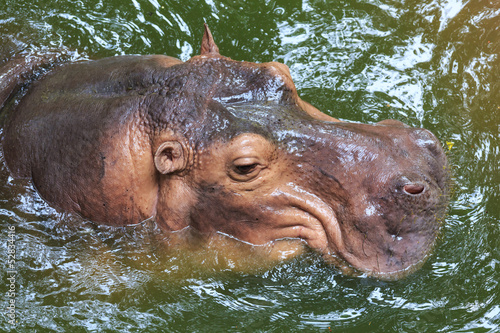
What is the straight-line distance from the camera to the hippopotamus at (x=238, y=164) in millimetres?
3752

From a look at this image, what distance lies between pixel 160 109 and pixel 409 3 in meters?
4.52

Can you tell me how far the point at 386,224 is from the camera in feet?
12.2

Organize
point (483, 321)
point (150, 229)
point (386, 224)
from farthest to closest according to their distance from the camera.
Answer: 1. point (483, 321)
2. point (150, 229)
3. point (386, 224)

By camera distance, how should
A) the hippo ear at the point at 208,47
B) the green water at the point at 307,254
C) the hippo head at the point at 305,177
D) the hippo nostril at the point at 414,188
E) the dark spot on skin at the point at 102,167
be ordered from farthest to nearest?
1. the green water at the point at 307,254
2. the hippo ear at the point at 208,47
3. the dark spot on skin at the point at 102,167
4. the hippo head at the point at 305,177
5. the hippo nostril at the point at 414,188

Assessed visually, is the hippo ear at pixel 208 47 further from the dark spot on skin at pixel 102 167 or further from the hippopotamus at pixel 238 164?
the dark spot on skin at pixel 102 167

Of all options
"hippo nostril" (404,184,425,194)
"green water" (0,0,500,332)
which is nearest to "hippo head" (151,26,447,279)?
"hippo nostril" (404,184,425,194)

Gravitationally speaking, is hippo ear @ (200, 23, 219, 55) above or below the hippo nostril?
above

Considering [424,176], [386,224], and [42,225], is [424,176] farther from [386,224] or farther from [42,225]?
[42,225]

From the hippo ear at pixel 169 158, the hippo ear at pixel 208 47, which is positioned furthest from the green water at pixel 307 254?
the hippo ear at pixel 208 47

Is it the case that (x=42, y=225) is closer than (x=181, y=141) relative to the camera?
No

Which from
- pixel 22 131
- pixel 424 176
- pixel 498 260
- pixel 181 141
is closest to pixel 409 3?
pixel 498 260

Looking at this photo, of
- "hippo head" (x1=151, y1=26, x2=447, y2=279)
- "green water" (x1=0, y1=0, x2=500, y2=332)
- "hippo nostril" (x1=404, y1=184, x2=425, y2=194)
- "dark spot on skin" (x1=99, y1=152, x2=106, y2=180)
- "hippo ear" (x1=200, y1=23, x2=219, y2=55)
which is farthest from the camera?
"green water" (x1=0, y1=0, x2=500, y2=332)

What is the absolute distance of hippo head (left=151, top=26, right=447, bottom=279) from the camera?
3719mm

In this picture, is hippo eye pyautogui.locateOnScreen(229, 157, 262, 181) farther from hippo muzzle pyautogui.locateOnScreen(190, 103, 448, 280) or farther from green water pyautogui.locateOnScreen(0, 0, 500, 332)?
Answer: green water pyautogui.locateOnScreen(0, 0, 500, 332)
